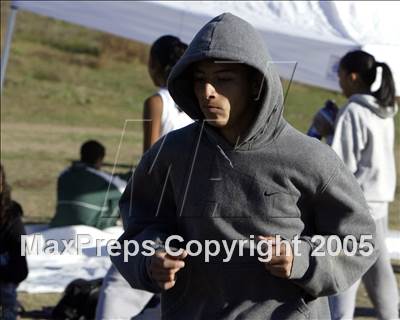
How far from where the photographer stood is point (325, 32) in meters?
7.90

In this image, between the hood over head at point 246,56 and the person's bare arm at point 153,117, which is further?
the person's bare arm at point 153,117

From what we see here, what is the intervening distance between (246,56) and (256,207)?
1.23 ft

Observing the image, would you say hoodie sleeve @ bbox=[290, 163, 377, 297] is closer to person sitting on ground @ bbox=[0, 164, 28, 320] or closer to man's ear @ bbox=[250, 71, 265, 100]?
man's ear @ bbox=[250, 71, 265, 100]

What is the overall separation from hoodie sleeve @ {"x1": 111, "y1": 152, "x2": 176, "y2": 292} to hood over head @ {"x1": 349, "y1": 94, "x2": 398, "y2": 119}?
2.80m

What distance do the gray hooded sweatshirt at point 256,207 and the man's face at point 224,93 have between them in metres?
0.05

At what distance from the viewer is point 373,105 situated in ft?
18.4

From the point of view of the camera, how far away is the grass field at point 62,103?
12641mm

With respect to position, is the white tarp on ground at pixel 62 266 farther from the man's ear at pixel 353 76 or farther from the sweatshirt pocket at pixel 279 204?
the sweatshirt pocket at pixel 279 204

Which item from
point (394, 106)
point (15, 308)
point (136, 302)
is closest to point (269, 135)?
point (136, 302)

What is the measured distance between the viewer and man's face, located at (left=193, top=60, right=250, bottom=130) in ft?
9.20

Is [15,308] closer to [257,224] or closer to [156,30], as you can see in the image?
[156,30]

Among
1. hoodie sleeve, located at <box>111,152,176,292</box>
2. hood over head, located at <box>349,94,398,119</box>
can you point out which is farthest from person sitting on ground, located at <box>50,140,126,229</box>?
hoodie sleeve, located at <box>111,152,176,292</box>

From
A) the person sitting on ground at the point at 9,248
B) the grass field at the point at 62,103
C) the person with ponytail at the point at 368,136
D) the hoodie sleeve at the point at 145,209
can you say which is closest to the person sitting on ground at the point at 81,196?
the grass field at the point at 62,103

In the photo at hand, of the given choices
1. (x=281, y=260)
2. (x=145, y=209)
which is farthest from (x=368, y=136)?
(x=281, y=260)
